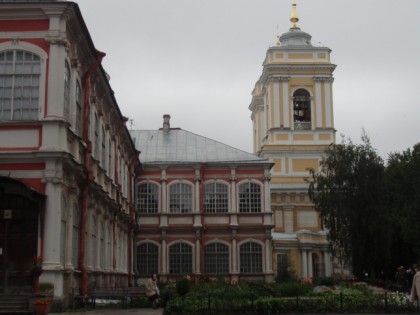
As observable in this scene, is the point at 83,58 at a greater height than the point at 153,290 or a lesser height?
greater

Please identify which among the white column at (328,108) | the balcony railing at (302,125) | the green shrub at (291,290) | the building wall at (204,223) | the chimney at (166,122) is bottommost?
the green shrub at (291,290)

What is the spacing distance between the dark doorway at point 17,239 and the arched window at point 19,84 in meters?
2.47

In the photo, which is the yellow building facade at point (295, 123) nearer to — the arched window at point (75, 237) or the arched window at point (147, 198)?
the arched window at point (147, 198)

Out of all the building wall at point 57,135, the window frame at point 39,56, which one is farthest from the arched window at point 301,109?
the window frame at point 39,56

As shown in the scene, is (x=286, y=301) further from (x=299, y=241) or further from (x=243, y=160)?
(x=299, y=241)

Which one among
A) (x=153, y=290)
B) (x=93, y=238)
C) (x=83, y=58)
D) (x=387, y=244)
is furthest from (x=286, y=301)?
(x=387, y=244)

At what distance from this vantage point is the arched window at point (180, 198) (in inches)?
1671

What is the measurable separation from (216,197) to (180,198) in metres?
2.23

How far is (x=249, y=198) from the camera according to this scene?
4212cm

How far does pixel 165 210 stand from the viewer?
42406 mm

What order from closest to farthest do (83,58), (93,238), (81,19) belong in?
1. (81,19)
2. (83,58)
3. (93,238)

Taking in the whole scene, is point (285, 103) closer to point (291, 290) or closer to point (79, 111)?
point (291, 290)

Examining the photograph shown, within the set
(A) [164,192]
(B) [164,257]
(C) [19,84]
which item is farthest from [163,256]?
(C) [19,84]

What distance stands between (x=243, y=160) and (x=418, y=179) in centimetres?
1038
